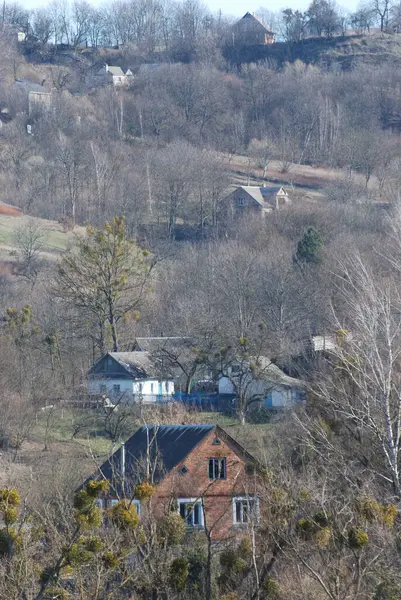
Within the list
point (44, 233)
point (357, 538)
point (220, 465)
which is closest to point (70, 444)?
point (220, 465)

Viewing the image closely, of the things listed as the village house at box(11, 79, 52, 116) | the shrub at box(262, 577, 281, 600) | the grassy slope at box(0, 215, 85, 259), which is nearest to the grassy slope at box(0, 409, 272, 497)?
the shrub at box(262, 577, 281, 600)

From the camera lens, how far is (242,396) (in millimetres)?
38688

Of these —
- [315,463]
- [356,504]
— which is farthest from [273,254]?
[356,504]

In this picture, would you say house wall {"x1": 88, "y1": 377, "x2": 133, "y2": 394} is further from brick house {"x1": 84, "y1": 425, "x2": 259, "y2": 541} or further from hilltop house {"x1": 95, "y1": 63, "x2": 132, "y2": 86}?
hilltop house {"x1": 95, "y1": 63, "x2": 132, "y2": 86}

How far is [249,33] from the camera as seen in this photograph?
12781 centimetres

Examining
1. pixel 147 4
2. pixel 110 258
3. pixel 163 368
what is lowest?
pixel 163 368

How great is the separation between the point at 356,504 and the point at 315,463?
5.19 m

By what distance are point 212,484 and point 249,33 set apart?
4358 inches

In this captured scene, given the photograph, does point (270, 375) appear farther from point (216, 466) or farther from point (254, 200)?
point (254, 200)

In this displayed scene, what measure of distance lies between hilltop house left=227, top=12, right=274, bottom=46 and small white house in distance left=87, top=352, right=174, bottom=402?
89.5 meters

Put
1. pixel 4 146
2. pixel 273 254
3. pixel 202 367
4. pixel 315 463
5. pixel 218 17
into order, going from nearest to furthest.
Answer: pixel 315 463 < pixel 202 367 < pixel 273 254 < pixel 4 146 < pixel 218 17

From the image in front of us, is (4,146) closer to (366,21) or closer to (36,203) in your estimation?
(36,203)

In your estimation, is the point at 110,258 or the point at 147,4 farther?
the point at 147,4

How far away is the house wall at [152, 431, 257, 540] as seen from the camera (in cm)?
2209
